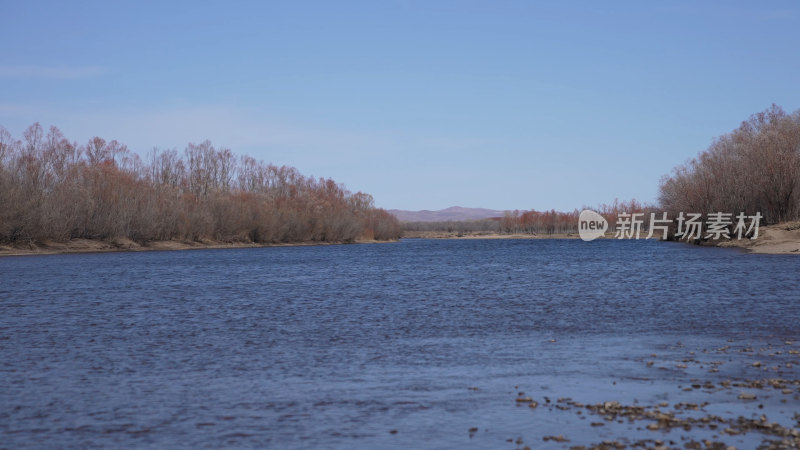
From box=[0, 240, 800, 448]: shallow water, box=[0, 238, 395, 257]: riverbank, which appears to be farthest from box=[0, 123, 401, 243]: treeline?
box=[0, 240, 800, 448]: shallow water

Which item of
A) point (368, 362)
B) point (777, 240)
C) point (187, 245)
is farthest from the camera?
point (187, 245)

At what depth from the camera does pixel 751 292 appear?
3039cm

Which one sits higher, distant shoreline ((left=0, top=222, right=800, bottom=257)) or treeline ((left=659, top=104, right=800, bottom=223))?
treeline ((left=659, top=104, right=800, bottom=223))


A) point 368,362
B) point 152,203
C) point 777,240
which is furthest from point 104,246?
point 368,362

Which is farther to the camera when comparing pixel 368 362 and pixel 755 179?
pixel 755 179

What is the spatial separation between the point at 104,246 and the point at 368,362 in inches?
3307

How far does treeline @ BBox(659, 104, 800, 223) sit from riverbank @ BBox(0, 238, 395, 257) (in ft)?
223

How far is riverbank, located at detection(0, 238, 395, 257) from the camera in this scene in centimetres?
7819

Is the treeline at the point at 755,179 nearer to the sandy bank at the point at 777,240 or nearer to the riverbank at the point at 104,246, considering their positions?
the sandy bank at the point at 777,240

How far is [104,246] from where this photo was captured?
301 ft

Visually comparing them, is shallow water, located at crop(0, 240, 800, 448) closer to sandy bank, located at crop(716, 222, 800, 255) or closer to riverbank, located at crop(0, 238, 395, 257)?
sandy bank, located at crop(716, 222, 800, 255)

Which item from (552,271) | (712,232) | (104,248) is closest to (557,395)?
(552,271)

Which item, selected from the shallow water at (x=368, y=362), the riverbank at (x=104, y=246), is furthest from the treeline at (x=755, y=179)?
the riverbank at (x=104, y=246)

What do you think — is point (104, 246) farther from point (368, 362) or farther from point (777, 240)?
point (368, 362)
